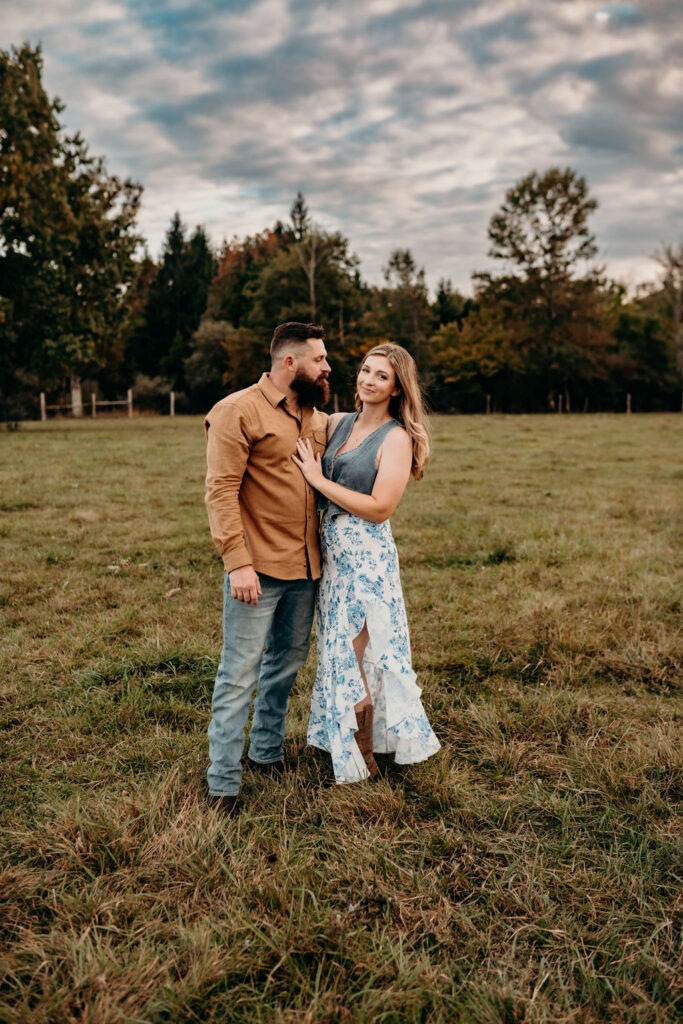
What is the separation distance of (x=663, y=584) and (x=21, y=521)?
795 centimetres

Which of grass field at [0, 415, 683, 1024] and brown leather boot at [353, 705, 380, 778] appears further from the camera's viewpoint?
brown leather boot at [353, 705, 380, 778]

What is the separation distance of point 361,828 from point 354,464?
66.1 inches

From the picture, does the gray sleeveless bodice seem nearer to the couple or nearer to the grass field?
the couple

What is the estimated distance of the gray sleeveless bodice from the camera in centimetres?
342

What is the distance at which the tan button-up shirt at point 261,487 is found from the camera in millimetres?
3072

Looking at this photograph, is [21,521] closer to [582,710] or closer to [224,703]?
[224,703]

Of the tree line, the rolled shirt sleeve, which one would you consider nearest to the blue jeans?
the rolled shirt sleeve

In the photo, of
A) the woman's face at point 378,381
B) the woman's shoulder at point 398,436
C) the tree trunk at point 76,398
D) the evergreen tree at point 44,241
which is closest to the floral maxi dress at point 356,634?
the woman's shoulder at point 398,436

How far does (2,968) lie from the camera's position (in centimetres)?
225

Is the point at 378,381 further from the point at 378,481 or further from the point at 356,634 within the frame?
the point at 356,634

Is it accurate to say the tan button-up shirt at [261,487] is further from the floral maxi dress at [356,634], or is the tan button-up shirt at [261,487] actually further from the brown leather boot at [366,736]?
the brown leather boot at [366,736]

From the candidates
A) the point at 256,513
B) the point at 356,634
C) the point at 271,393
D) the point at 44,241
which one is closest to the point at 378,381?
the point at 271,393

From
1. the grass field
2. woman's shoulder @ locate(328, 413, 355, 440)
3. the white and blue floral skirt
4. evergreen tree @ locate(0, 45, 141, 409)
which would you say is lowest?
the grass field

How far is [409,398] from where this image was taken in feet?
11.4
